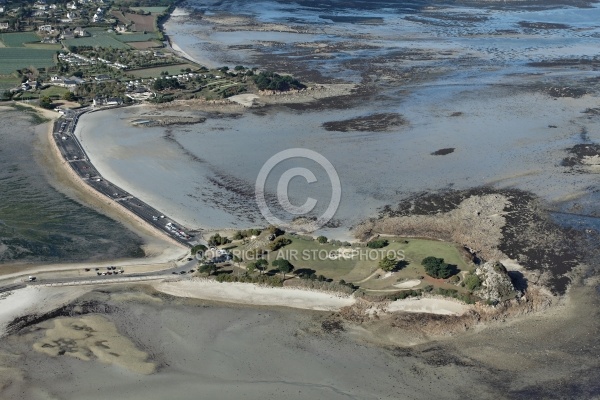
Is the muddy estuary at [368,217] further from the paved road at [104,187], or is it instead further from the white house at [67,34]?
the white house at [67,34]

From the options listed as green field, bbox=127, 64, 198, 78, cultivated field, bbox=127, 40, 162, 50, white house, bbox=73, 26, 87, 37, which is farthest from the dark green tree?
white house, bbox=73, 26, 87, 37

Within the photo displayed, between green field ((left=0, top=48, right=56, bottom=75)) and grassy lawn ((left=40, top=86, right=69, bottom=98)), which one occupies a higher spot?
green field ((left=0, top=48, right=56, bottom=75))

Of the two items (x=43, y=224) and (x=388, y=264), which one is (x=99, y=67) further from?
(x=388, y=264)

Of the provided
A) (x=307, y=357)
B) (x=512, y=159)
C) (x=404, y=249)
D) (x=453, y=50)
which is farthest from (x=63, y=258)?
(x=453, y=50)

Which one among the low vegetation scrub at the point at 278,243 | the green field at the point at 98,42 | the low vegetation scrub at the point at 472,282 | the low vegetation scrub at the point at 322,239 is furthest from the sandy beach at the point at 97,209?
the green field at the point at 98,42

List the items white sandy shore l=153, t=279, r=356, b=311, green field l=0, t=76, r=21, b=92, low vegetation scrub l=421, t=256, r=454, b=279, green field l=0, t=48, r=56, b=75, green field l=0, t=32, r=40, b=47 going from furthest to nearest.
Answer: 1. green field l=0, t=32, r=40, b=47
2. green field l=0, t=48, r=56, b=75
3. green field l=0, t=76, r=21, b=92
4. low vegetation scrub l=421, t=256, r=454, b=279
5. white sandy shore l=153, t=279, r=356, b=311
